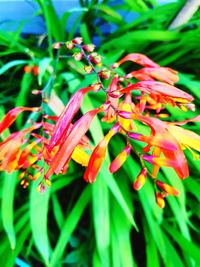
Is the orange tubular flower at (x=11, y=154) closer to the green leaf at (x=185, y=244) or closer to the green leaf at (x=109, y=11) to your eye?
the green leaf at (x=185, y=244)

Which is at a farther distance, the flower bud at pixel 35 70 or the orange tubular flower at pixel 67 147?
the flower bud at pixel 35 70

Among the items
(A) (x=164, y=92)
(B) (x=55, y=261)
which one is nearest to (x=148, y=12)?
(B) (x=55, y=261)

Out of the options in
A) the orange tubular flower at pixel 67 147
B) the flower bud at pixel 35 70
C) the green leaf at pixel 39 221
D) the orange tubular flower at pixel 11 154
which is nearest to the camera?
the orange tubular flower at pixel 67 147

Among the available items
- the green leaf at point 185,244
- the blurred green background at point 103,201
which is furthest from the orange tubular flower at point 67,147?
the green leaf at point 185,244

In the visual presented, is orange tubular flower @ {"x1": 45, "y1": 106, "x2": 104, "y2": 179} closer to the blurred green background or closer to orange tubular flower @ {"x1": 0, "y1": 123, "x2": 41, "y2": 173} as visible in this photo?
orange tubular flower @ {"x1": 0, "y1": 123, "x2": 41, "y2": 173}

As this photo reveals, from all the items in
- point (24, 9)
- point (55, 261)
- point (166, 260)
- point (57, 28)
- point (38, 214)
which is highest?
point (24, 9)

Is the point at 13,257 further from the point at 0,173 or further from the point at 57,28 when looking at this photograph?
the point at 57,28

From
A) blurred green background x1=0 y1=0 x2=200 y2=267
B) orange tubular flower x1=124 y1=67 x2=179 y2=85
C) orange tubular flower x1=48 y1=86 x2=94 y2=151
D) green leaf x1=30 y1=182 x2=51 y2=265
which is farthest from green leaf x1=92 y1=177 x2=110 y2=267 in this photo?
orange tubular flower x1=48 y1=86 x2=94 y2=151

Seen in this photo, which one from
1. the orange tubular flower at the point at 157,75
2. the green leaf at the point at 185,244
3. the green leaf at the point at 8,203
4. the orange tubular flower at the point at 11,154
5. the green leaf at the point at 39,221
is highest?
the orange tubular flower at the point at 11,154
